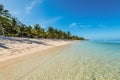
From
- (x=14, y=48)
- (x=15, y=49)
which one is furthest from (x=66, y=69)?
(x=14, y=48)

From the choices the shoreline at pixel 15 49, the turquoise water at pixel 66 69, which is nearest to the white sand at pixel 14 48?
the shoreline at pixel 15 49

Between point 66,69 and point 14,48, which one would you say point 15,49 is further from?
point 66,69

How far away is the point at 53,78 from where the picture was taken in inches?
237

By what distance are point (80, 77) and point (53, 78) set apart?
1.51 meters

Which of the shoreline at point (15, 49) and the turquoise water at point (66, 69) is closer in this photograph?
the turquoise water at point (66, 69)

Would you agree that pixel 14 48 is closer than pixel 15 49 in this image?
No

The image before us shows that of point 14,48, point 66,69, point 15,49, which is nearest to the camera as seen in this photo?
point 66,69

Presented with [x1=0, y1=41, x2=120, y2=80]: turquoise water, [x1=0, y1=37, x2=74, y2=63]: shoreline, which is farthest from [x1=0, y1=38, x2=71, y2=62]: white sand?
[x1=0, y1=41, x2=120, y2=80]: turquoise water

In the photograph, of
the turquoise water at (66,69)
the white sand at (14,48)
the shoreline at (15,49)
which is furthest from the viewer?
the white sand at (14,48)

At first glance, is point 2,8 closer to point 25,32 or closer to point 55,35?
point 25,32

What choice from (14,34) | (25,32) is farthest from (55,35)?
(14,34)

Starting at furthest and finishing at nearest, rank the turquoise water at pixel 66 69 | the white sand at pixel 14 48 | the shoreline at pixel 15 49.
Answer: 1. the white sand at pixel 14 48
2. the shoreline at pixel 15 49
3. the turquoise water at pixel 66 69

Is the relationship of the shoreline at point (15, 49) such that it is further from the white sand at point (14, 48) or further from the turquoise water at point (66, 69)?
the turquoise water at point (66, 69)

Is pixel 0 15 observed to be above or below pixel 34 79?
above
